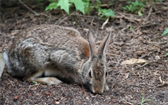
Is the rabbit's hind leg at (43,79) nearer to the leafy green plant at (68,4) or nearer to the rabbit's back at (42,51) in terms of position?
the rabbit's back at (42,51)

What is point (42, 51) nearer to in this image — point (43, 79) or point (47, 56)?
point (47, 56)

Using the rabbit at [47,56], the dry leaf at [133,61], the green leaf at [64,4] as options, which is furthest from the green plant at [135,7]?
the rabbit at [47,56]

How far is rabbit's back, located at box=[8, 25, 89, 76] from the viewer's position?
185 inches

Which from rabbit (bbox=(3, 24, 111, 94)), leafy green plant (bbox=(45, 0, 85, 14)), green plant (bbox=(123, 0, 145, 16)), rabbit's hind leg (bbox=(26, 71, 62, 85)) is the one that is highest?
leafy green plant (bbox=(45, 0, 85, 14))

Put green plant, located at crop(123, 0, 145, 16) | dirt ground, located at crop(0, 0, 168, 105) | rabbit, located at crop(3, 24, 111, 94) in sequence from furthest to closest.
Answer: green plant, located at crop(123, 0, 145, 16) < rabbit, located at crop(3, 24, 111, 94) < dirt ground, located at crop(0, 0, 168, 105)

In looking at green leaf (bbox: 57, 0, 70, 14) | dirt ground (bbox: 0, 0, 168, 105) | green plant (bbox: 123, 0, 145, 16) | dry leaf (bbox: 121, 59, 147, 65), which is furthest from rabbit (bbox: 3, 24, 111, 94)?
green plant (bbox: 123, 0, 145, 16)

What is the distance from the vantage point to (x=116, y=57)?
552cm

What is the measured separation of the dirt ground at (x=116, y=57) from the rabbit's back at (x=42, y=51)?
0.95ft

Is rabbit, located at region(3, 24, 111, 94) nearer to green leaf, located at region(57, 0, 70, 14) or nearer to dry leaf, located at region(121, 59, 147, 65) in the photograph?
green leaf, located at region(57, 0, 70, 14)

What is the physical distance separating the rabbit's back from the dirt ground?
0.95ft

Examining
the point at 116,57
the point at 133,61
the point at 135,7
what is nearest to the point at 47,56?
the point at 116,57

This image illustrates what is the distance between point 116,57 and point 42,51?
5.19ft

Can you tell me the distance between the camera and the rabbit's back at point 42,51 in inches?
185

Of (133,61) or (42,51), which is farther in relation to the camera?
(133,61)
